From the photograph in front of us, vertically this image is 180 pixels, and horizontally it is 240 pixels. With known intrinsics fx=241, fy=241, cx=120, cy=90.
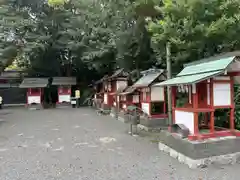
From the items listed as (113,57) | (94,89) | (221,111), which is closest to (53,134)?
(221,111)

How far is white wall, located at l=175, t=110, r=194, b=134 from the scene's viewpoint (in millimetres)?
6383

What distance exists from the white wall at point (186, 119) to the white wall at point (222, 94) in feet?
2.42

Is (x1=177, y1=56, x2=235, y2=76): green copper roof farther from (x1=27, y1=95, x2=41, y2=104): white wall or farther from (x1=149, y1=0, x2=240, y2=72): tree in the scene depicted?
(x1=27, y1=95, x2=41, y2=104): white wall

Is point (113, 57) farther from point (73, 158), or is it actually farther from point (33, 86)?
point (73, 158)

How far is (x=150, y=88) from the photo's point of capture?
1121cm

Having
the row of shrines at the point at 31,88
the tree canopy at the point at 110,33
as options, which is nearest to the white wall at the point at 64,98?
the row of shrines at the point at 31,88

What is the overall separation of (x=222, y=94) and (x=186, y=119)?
116 centimetres

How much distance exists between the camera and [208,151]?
5945mm

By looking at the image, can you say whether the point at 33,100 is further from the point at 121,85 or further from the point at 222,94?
the point at 222,94

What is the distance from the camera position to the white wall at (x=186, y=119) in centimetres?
638

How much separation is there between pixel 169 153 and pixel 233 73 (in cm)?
284

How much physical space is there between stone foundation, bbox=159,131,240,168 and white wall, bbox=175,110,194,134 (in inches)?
16.0

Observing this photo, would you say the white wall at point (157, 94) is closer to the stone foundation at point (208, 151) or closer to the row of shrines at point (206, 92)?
the row of shrines at point (206, 92)

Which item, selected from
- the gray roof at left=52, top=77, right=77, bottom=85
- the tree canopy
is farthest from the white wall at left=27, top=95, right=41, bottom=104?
the tree canopy
